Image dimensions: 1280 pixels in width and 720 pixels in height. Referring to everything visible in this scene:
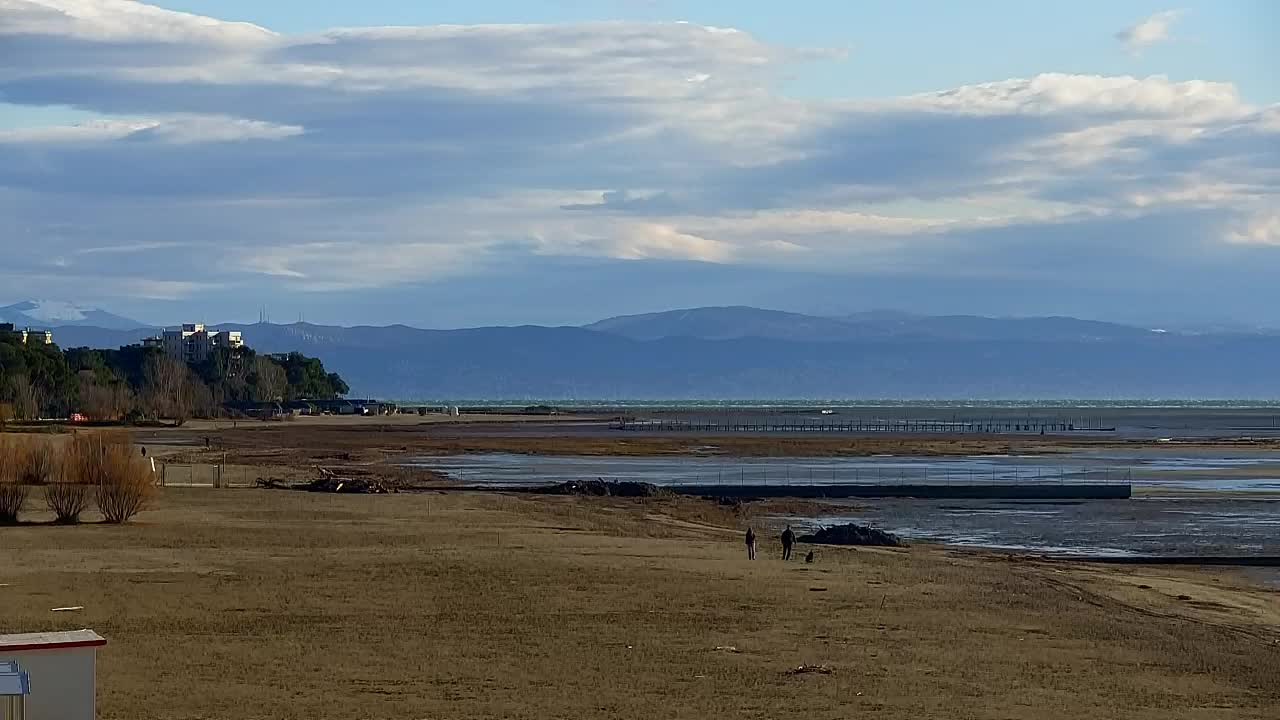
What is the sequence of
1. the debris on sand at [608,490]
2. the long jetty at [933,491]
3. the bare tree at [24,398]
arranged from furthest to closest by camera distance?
the bare tree at [24,398], the long jetty at [933,491], the debris on sand at [608,490]

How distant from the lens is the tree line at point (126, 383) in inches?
4870

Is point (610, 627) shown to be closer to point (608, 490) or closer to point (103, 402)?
point (608, 490)

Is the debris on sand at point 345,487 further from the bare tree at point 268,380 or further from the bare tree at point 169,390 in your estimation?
the bare tree at point 268,380

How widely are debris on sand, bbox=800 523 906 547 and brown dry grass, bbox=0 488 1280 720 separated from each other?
4.64ft

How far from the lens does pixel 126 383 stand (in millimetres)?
152750

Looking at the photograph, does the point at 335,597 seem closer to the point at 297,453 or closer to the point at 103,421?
the point at 297,453

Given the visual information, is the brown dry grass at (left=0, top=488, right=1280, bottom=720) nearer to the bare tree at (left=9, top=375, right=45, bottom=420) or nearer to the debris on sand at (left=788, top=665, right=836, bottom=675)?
the debris on sand at (left=788, top=665, right=836, bottom=675)

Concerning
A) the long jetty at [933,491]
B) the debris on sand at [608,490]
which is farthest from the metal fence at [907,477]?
the debris on sand at [608,490]

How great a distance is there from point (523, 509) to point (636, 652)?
25006mm

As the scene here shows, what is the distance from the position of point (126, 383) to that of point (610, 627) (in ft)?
456

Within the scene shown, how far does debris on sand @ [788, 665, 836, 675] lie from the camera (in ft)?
60.9

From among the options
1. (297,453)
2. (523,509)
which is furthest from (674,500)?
(297,453)

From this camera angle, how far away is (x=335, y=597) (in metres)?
24.1

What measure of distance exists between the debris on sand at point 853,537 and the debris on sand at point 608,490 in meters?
16.3
